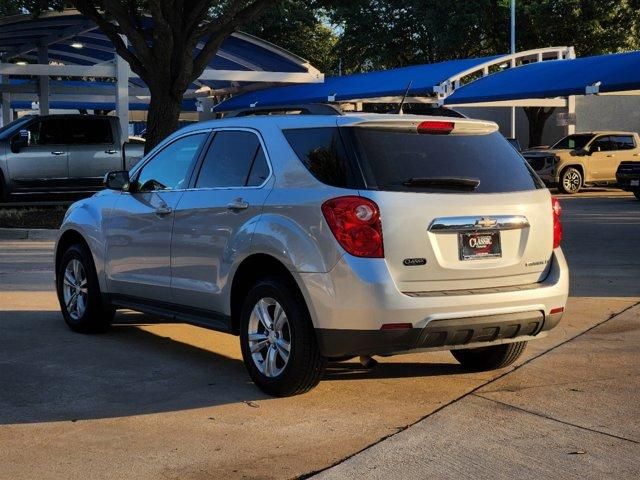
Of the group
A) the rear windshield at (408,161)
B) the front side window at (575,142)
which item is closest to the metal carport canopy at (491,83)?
the front side window at (575,142)

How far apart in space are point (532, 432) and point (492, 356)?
1.54 metres

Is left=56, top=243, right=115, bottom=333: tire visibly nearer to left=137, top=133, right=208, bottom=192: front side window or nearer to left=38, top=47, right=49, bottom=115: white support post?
left=137, top=133, right=208, bottom=192: front side window

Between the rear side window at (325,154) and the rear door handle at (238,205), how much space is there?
19.5 inches

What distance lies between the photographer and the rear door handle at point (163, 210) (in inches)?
301

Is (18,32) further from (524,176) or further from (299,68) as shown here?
(524,176)

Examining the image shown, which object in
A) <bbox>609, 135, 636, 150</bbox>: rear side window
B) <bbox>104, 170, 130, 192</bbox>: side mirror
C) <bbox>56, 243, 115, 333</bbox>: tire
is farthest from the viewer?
<bbox>609, 135, 636, 150</bbox>: rear side window

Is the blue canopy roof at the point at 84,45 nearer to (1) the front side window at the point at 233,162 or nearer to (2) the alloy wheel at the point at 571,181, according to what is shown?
(2) the alloy wheel at the point at 571,181

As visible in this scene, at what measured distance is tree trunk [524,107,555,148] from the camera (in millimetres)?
41531

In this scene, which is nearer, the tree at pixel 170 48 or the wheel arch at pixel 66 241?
the wheel arch at pixel 66 241

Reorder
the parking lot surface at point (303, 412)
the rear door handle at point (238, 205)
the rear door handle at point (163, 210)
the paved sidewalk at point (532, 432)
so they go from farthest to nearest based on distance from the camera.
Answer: the rear door handle at point (163, 210)
the rear door handle at point (238, 205)
the parking lot surface at point (303, 412)
the paved sidewalk at point (532, 432)

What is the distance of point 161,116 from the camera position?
63.2ft

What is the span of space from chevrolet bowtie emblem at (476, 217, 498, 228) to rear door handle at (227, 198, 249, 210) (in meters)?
1.51

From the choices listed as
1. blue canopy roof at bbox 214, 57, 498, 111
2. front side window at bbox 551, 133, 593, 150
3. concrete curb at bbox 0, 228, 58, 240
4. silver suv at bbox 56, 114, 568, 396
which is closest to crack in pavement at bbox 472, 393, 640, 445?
silver suv at bbox 56, 114, 568, 396

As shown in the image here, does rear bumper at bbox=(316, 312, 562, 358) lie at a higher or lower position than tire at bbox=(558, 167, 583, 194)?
higher
